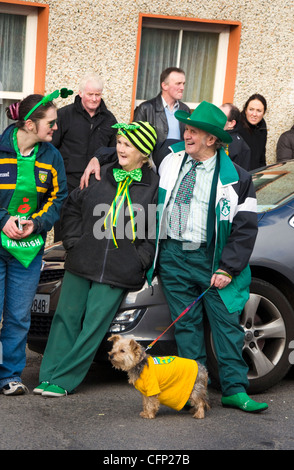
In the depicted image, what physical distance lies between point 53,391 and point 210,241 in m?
1.36

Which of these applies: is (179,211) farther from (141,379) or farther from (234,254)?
(141,379)

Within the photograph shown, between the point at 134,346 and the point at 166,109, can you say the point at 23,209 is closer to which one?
the point at 134,346

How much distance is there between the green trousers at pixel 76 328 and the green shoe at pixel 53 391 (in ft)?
0.10

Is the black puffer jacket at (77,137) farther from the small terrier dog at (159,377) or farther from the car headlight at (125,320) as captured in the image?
the small terrier dog at (159,377)

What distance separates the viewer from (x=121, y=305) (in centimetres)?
532

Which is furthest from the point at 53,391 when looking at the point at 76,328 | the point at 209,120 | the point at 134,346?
the point at 209,120

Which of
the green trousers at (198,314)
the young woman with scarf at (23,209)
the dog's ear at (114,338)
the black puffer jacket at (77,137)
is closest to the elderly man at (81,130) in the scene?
the black puffer jacket at (77,137)

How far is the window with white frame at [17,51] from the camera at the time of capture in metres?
8.96

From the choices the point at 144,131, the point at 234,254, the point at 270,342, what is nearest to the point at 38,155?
the point at 144,131

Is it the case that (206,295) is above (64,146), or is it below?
below

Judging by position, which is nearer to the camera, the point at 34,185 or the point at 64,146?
the point at 34,185

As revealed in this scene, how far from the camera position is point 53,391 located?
5238mm

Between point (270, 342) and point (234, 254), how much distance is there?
0.88 metres

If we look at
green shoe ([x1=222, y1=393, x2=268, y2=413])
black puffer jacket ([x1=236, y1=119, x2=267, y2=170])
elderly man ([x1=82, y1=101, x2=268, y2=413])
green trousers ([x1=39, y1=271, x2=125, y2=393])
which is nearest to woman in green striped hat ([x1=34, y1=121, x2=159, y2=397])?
green trousers ([x1=39, y1=271, x2=125, y2=393])
